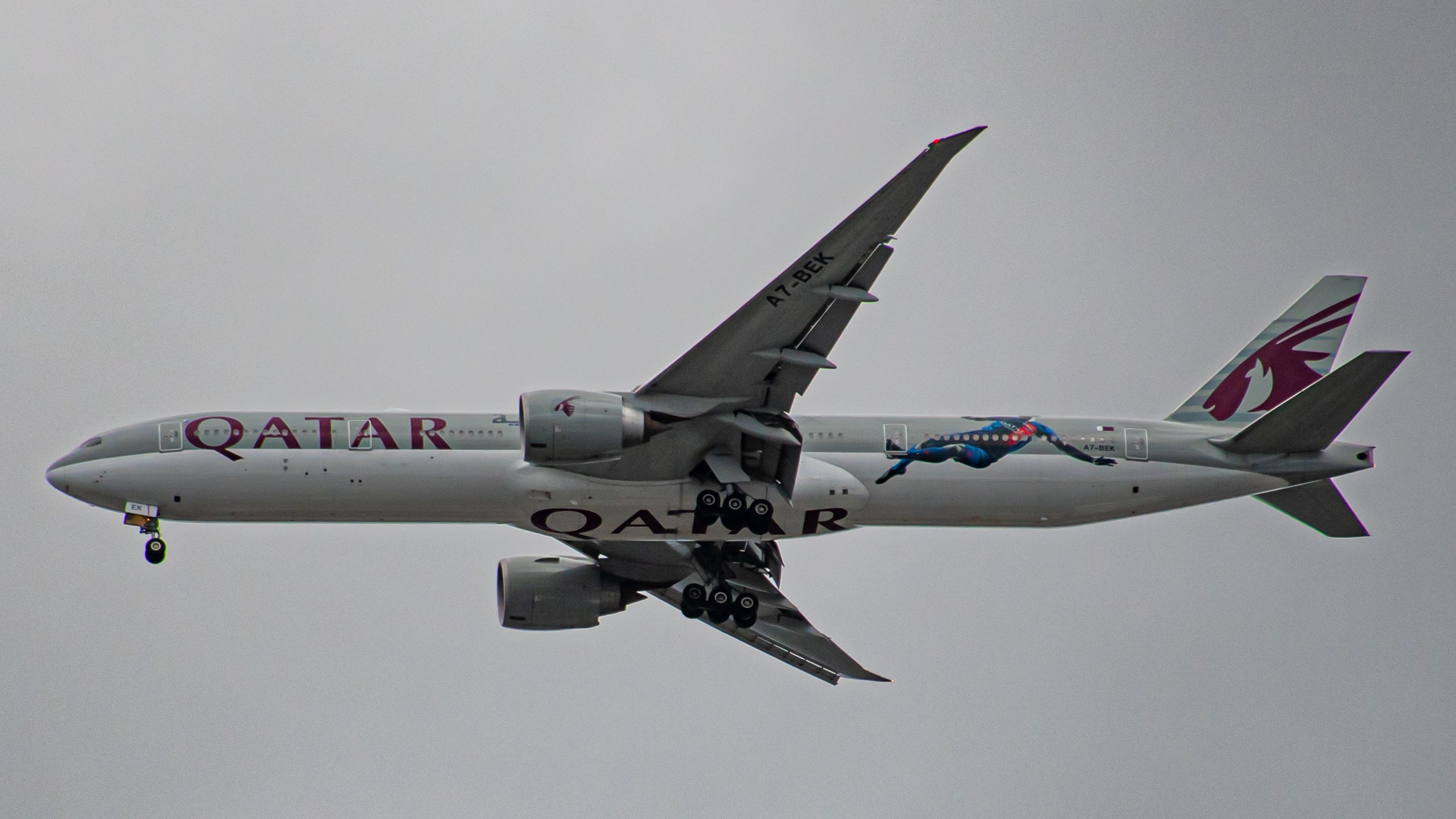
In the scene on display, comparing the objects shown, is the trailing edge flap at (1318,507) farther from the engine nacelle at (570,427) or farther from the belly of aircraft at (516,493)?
the engine nacelle at (570,427)

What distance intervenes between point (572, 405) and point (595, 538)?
5.08 meters

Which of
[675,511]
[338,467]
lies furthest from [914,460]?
[338,467]

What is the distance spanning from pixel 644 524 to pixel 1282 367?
17482mm

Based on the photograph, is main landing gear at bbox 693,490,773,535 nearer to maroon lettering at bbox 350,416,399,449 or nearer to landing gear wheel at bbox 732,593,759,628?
landing gear wheel at bbox 732,593,759,628

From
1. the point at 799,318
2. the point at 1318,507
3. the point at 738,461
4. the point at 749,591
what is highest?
A: the point at 799,318

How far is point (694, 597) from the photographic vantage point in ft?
122

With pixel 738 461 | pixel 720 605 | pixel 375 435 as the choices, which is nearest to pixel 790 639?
pixel 720 605

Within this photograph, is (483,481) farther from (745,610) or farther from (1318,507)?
(1318,507)

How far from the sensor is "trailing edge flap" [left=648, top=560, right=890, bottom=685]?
42531 mm

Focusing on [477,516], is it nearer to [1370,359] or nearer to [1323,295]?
[1370,359]

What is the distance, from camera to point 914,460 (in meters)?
35.0

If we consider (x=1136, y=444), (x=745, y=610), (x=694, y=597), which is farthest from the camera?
(x=694, y=597)

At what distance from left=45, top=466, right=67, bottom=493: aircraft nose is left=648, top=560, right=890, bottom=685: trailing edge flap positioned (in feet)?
52.8

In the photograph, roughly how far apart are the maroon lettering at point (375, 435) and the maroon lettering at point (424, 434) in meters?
0.38
